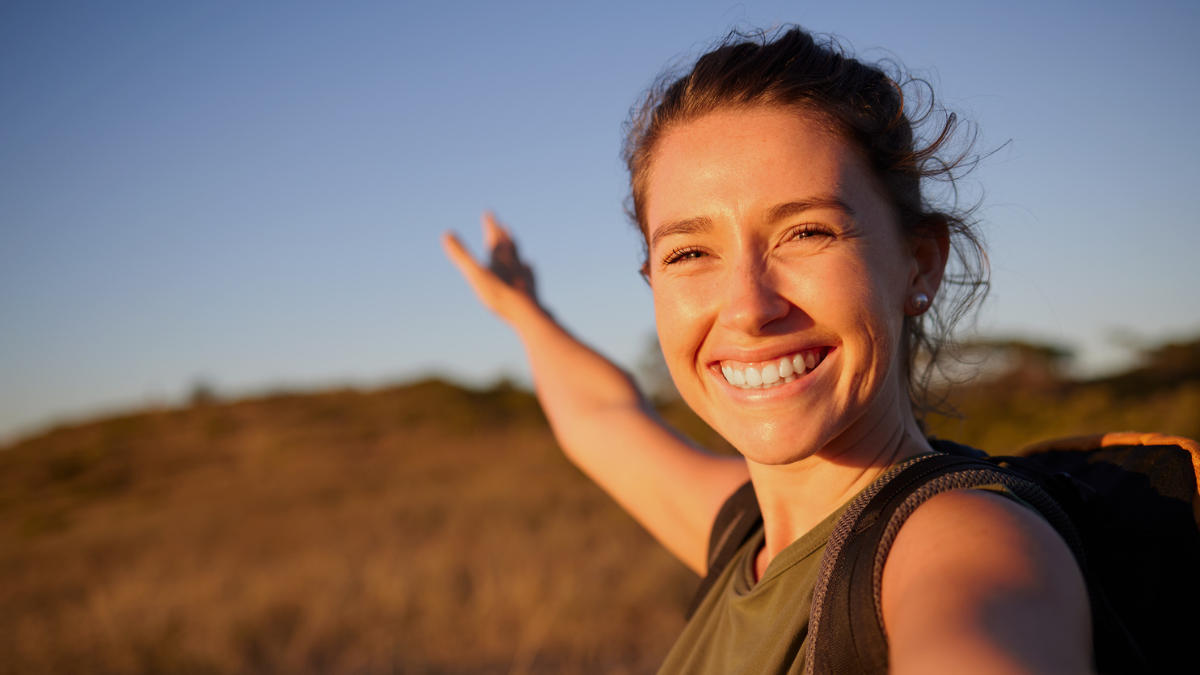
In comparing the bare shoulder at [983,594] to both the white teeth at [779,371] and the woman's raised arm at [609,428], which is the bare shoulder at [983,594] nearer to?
the white teeth at [779,371]

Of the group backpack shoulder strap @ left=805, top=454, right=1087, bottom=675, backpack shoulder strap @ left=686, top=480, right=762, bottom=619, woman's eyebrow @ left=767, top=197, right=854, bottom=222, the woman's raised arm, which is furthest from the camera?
the woman's raised arm

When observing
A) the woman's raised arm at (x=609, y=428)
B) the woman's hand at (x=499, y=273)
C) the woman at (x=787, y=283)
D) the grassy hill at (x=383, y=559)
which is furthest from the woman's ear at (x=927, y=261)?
the woman's hand at (x=499, y=273)

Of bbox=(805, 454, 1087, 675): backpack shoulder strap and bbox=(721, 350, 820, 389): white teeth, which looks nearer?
bbox=(805, 454, 1087, 675): backpack shoulder strap

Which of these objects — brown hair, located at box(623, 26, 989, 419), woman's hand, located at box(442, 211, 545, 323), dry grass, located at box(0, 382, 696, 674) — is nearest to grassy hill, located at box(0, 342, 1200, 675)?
dry grass, located at box(0, 382, 696, 674)

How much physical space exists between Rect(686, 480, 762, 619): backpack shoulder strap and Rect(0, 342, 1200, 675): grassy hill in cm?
73

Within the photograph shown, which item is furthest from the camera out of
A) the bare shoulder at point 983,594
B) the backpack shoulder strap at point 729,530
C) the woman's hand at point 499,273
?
the woman's hand at point 499,273

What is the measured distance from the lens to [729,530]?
1.80 meters

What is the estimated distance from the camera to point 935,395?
2.09 meters

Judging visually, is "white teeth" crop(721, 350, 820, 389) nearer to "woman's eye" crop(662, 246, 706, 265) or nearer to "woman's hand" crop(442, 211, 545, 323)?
"woman's eye" crop(662, 246, 706, 265)

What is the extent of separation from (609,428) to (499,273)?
3.04ft

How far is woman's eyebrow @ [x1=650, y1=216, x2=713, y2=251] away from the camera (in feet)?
4.60

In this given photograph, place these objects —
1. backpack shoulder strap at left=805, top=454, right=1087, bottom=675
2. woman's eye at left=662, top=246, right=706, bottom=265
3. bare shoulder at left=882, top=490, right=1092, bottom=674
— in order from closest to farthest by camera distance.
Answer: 1. bare shoulder at left=882, top=490, right=1092, bottom=674
2. backpack shoulder strap at left=805, top=454, right=1087, bottom=675
3. woman's eye at left=662, top=246, right=706, bottom=265

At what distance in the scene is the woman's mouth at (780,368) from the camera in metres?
1.37

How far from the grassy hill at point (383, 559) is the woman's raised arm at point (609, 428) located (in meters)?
0.79
